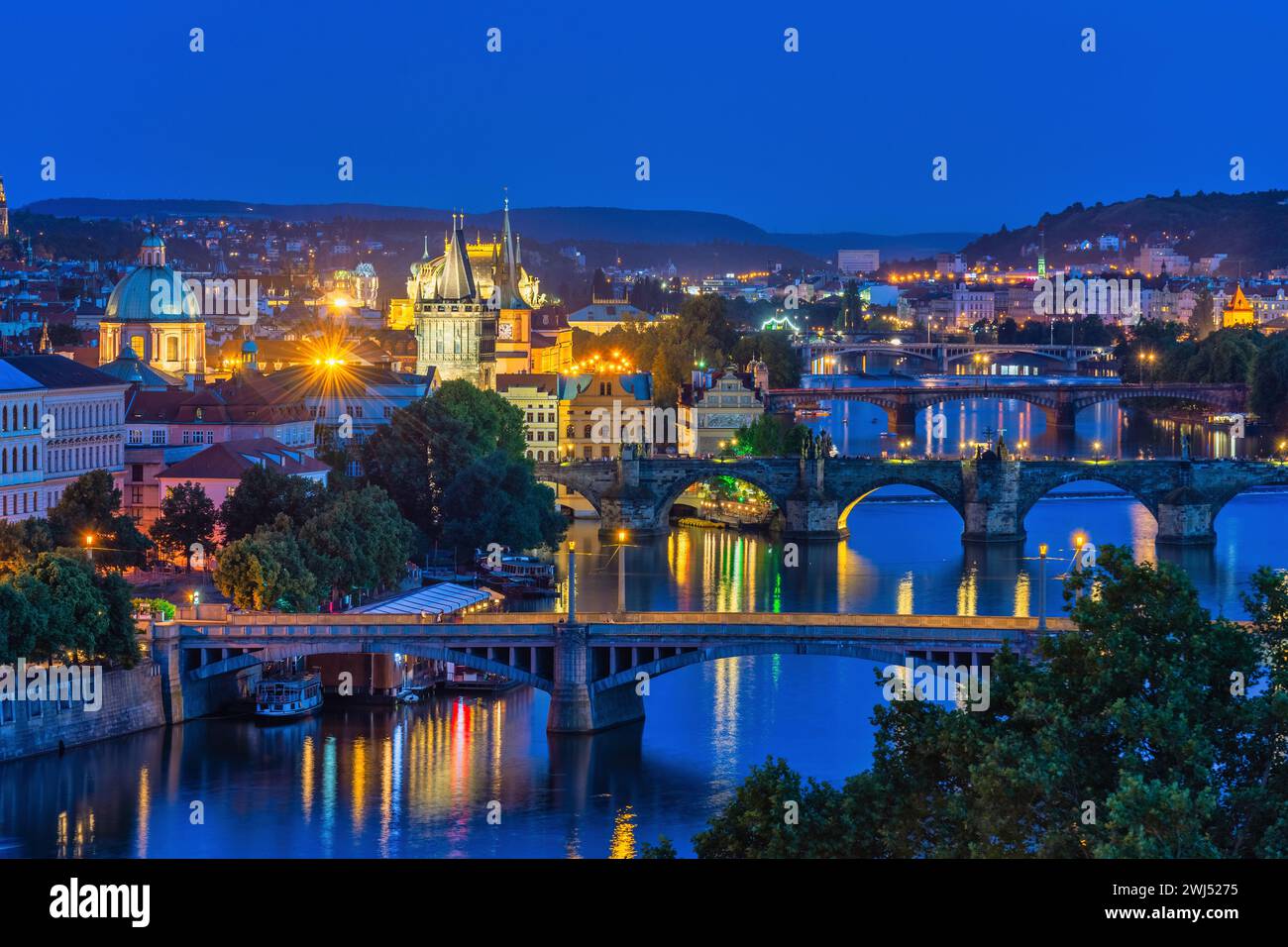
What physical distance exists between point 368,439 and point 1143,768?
3268 centimetres

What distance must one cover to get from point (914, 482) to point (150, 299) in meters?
18.4

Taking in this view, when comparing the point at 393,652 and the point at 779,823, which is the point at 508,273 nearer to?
the point at 393,652

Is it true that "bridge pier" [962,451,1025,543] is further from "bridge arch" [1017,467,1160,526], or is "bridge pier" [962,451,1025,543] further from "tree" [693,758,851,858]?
"tree" [693,758,851,858]

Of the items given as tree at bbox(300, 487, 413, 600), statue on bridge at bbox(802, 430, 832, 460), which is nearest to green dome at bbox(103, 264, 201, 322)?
statue on bridge at bbox(802, 430, 832, 460)

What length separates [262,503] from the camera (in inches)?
1505

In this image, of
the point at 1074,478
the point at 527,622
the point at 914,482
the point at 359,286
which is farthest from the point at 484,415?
the point at 359,286

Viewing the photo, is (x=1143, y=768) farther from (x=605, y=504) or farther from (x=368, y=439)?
(x=605, y=504)

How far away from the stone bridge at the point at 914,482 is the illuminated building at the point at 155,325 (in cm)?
1098

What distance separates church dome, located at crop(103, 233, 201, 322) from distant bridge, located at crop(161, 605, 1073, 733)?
3089cm

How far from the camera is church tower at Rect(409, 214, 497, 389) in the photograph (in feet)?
216

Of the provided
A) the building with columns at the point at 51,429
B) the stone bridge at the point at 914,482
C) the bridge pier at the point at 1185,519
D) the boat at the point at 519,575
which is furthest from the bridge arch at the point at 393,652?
the bridge pier at the point at 1185,519

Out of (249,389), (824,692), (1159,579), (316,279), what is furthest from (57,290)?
(1159,579)

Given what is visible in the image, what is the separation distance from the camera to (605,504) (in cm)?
5159
